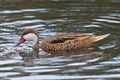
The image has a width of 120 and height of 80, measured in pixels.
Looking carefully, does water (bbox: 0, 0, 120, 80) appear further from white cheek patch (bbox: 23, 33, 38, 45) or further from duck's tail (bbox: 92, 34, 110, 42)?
white cheek patch (bbox: 23, 33, 38, 45)

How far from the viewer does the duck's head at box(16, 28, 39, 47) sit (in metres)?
17.1

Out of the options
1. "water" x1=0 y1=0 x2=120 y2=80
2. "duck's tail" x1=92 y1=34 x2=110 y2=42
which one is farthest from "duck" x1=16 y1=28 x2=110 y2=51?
"water" x1=0 y1=0 x2=120 y2=80

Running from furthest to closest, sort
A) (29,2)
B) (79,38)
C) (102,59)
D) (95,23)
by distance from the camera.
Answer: (29,2), (95,23), (79,38), (102,59)

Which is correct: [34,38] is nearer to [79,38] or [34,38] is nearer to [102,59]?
[79,38]

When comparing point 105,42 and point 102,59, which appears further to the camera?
point 105,42

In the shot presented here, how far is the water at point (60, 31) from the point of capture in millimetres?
13891

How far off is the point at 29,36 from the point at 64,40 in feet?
3.41

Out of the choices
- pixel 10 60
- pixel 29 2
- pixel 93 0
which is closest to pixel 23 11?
→ pixel 29 2

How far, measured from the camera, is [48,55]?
15977 mm

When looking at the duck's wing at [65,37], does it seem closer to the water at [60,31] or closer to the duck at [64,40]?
the duck at [64,40]

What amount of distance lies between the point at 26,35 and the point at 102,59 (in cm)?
300

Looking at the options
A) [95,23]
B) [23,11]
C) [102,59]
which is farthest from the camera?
[23,11]

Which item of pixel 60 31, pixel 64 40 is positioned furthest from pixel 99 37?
pixel 60 31

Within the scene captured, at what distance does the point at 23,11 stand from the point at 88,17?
2.56 m
